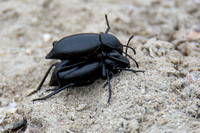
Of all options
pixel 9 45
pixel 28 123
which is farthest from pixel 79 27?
pixel 28 123

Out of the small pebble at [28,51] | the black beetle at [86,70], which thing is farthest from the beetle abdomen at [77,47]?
the small pebble at [28,51]

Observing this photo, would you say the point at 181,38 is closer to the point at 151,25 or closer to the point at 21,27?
the point at 151,25

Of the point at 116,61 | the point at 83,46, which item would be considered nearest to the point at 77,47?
the point at 83,46

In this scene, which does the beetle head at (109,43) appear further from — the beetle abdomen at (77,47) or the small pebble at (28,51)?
the small pebble at (28,51)

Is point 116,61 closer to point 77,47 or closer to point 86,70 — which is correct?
point 86,70

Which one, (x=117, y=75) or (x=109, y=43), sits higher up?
(x=109, y=43)
